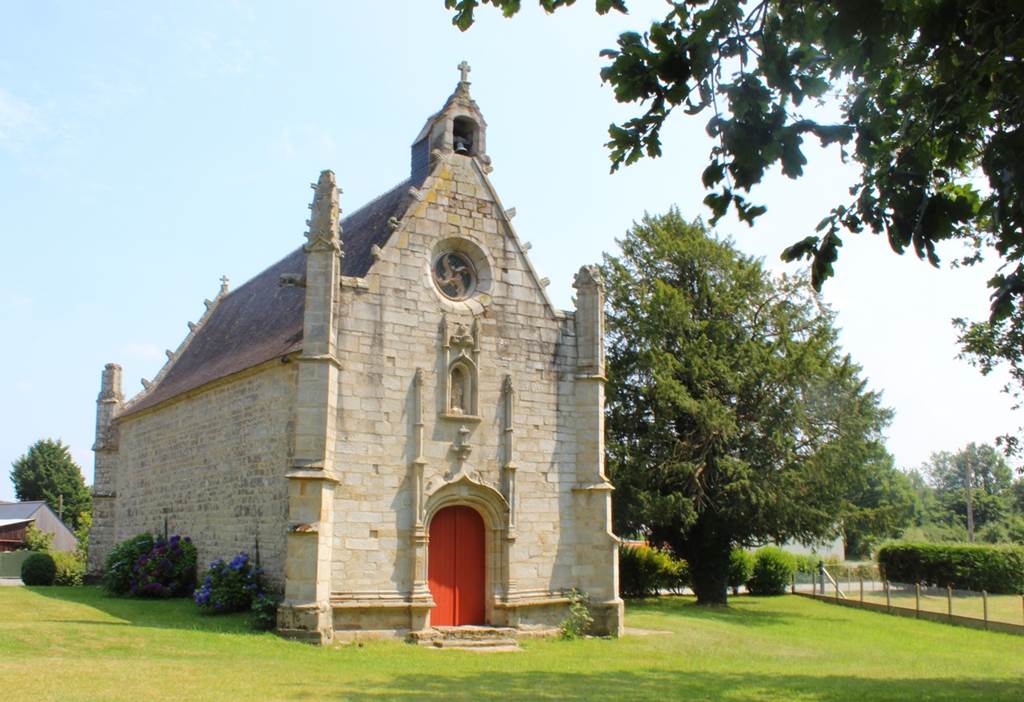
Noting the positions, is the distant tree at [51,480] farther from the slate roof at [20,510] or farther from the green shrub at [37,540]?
the green shrub at [37,540]

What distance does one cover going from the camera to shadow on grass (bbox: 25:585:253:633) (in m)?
16.5

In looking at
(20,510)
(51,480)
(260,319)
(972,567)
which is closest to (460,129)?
(260,319)

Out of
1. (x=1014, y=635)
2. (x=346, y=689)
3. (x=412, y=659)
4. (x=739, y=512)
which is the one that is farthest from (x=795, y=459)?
(x=346, y=689)

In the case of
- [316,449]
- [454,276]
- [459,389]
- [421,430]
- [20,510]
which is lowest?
[20,510]

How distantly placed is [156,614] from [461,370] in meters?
7.62

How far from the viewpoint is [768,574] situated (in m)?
33.2

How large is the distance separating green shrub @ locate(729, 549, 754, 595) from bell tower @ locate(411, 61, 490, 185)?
1964cm

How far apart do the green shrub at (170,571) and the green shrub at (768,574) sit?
20350 millimetres

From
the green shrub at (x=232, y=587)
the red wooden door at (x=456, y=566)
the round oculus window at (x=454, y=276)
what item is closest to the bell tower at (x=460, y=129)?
the round oculus window at (x=454, y=276)

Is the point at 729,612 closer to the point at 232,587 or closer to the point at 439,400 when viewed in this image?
the point at 439,400

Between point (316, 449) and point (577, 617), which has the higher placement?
point (316, 449)

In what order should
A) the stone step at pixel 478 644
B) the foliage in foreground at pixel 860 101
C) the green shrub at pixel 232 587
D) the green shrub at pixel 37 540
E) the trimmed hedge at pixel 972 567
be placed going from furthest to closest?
1. the green shrub at pixel 37 540
2. the trimmed hedge at pixel 972 567
3. the green shrub at pixel 232 587
4. the stone step at pixel 478 644
5. the foliage in foreground at pixel 860 101

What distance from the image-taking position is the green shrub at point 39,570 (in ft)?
90.0

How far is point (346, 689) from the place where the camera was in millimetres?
11695
